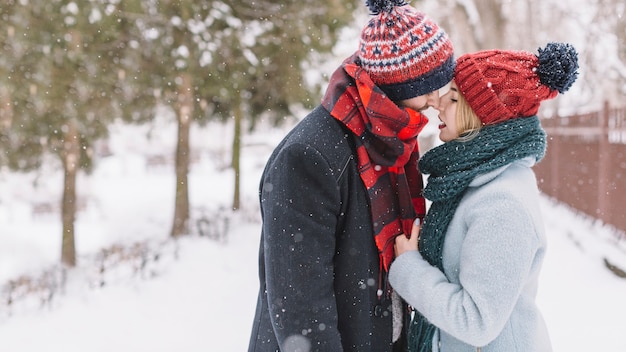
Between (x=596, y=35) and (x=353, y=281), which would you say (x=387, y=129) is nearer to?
(x=353, y=281)

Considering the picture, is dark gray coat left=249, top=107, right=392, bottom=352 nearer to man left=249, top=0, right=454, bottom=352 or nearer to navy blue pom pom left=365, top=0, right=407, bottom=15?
man left=249, top=0, right=454, bottom=352

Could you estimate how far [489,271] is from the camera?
60.1 inches

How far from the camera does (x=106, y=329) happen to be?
6.10 meters

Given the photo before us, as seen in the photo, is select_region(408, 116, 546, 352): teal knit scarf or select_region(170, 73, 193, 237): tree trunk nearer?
select_region(408, 116, 546, 352): teal knit scarf

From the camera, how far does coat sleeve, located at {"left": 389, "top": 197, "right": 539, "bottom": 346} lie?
152cm

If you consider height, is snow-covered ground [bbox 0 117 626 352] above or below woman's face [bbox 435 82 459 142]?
below

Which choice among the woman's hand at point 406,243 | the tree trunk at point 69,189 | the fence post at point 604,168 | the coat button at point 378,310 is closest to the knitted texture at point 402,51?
the woman's hand at point 406,243

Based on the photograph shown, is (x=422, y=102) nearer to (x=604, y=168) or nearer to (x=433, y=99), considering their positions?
(x=433, y=99)

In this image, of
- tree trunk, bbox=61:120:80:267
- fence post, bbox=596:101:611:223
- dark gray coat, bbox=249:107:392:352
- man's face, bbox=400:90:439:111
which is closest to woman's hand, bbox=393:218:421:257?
dark gray coat, bbox=249:107:392:352

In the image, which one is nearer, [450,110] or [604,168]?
[450,110]

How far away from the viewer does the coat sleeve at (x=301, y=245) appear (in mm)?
1481

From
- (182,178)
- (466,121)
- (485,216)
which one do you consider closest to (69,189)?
(182,178)

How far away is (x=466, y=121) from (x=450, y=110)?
0.07m

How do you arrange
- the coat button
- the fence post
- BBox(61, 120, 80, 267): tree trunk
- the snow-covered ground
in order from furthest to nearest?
BBox(61, 120, 80, 267): tree trunk
the fence post
the snow-covered ground
the coat button
